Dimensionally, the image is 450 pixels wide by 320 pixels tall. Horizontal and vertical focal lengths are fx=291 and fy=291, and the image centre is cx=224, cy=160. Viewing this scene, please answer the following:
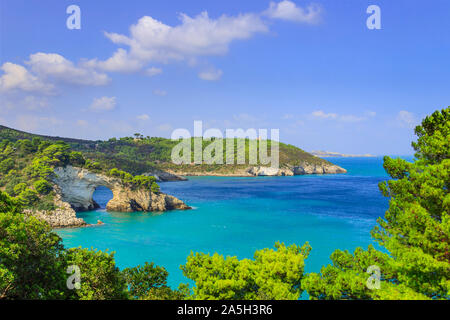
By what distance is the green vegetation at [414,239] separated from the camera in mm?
9289

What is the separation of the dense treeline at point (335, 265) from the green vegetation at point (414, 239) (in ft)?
Answer: 0.09

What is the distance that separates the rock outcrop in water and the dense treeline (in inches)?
1099

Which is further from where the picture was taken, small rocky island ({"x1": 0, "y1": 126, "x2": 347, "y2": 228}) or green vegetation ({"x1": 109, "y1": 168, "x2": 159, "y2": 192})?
green vegetation ({"x1": 109, "y1": 168, "x2": 159, "y2": 192})

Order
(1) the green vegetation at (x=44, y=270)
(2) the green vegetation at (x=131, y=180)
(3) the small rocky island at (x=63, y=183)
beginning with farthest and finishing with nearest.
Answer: (2) the green vegetation at (x=131, y=180) → (3) the small rocky island at (x=63, y=183) → (1) the green vegetation at (x=44, y=270)

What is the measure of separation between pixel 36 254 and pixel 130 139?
462 feet

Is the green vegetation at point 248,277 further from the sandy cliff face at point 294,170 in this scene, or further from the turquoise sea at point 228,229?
the sandy cliff face at point 294,170

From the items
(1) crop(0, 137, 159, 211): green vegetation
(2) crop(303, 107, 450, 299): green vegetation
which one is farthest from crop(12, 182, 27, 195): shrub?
(2) crop(303, 107, 450, 299): green vegetation

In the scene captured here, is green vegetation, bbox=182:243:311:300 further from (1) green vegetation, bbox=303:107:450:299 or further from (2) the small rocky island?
(2) the small rocky island

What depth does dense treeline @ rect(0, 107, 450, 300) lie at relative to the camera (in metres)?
9.62

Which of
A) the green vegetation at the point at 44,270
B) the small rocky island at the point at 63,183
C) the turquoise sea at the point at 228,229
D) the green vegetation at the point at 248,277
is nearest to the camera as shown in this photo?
the green vegetation at the point at 44,270

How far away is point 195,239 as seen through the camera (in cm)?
3322

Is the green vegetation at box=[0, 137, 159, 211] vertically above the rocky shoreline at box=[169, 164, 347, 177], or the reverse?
the green vegetation at box=[0, 137, 159, 211]

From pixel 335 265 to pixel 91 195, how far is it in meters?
41.9

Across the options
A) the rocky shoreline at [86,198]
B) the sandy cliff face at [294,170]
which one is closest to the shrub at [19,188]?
the rocky shoreline at [86,198]
